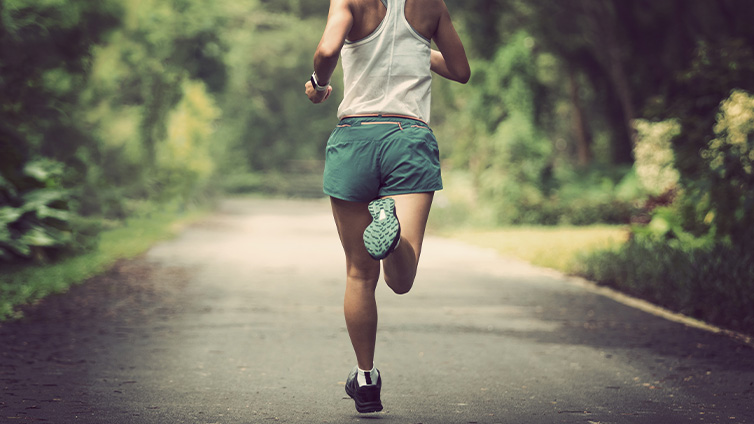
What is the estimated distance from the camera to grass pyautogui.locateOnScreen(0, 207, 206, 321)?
8.84 m

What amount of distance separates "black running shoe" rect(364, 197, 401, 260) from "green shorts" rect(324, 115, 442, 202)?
0.98ft

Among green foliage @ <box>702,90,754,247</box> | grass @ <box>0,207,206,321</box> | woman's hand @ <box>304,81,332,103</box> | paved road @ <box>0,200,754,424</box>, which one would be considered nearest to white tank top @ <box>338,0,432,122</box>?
woman's hand @ <box>304,81,332,103</box>

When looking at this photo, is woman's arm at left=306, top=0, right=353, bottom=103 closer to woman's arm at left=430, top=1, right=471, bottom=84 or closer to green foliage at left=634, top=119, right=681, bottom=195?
woman's arm at left=430, top=1, right=471, bottom=84

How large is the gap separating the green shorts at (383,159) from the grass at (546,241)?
27.5ft

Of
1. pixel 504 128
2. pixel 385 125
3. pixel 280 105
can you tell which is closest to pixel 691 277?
pixel 385 125

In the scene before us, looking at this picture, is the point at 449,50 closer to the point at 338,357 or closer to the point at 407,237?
the point at 407,237

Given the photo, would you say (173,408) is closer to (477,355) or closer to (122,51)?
(477,355)

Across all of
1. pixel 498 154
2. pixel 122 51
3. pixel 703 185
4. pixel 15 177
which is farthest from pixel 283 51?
pixel 703 185

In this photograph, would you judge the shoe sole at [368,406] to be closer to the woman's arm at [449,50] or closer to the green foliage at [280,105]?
the woman's arm at [449,50]

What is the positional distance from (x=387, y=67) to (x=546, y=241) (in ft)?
43.0

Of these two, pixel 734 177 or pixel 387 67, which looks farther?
pixel 734 177

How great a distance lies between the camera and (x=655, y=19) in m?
24.0

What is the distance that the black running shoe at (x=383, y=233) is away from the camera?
3.68m

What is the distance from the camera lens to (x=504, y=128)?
23109 mm
